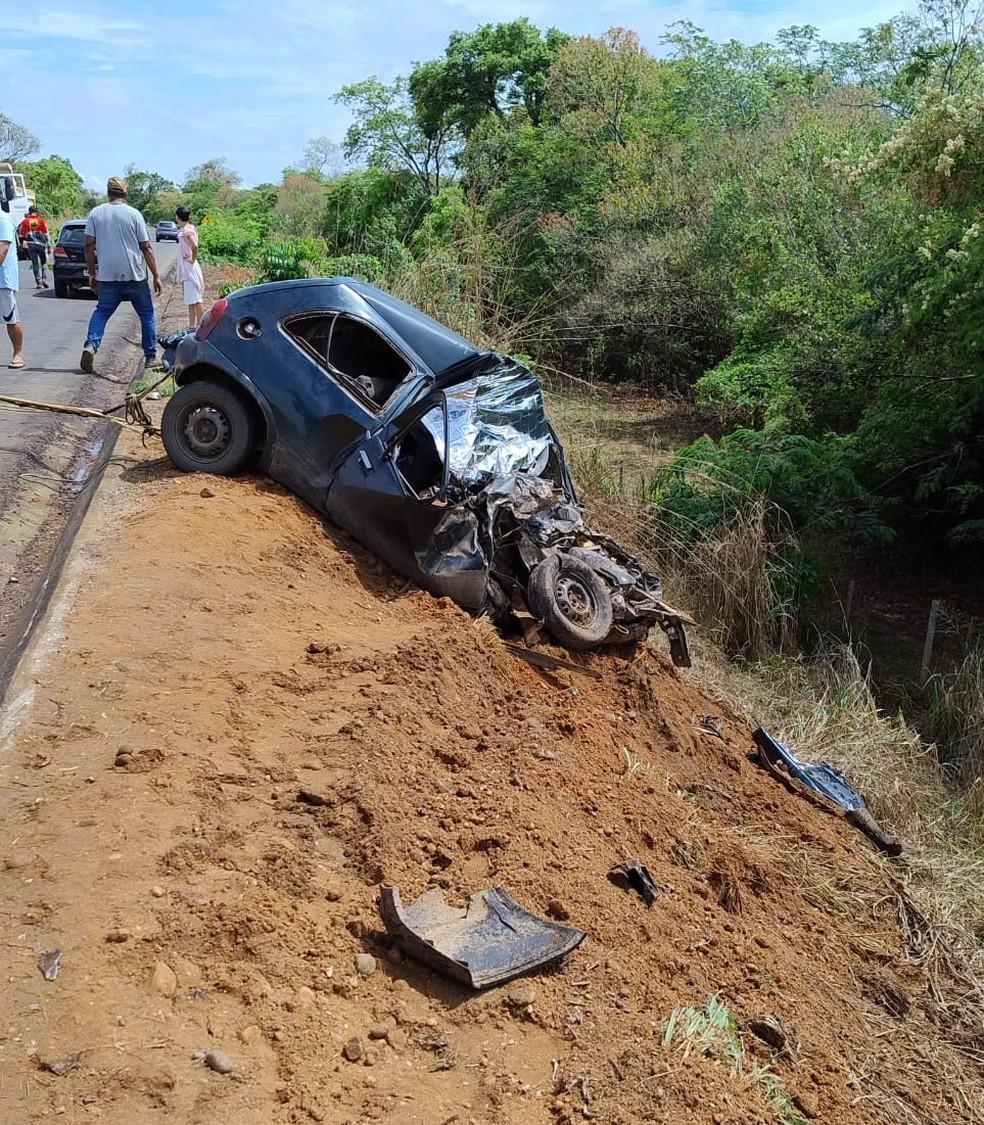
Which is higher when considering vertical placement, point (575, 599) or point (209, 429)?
point (209, 429)

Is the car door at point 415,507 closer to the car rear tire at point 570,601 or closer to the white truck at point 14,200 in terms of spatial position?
the car rear tire at point 570,601

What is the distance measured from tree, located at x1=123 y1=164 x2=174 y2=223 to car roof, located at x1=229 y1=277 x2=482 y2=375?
77.9 meters

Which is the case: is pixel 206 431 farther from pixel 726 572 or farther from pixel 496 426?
pixel 726 572

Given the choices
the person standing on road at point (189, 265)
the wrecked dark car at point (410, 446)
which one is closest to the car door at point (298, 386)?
the wrecked dark car at point (410, 446)

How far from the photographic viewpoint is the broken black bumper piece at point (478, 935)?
3369 millimetres

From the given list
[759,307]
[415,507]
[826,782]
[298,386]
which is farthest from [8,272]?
[759,307]

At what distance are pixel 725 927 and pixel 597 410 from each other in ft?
41.7

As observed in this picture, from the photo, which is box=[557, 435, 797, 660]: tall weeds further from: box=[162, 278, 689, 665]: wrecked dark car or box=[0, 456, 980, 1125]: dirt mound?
box=[0, 456, 980, 1125]: dirt mound

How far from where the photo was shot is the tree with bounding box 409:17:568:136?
104ft

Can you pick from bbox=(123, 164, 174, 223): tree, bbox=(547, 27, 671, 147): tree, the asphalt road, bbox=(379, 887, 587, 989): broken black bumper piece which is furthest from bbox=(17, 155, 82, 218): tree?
bbox=(379, 887, 587, 989): broken black bumper piece

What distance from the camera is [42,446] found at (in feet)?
28.1

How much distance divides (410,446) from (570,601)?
1.45 metres

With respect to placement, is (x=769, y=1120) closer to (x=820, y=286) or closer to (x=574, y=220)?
(x=820, y=286)

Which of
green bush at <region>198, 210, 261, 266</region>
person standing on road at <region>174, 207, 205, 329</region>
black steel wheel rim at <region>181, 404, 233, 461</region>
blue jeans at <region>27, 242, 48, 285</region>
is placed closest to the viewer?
black steel wheel rim at <region>181, 404, 233, 461</region>
